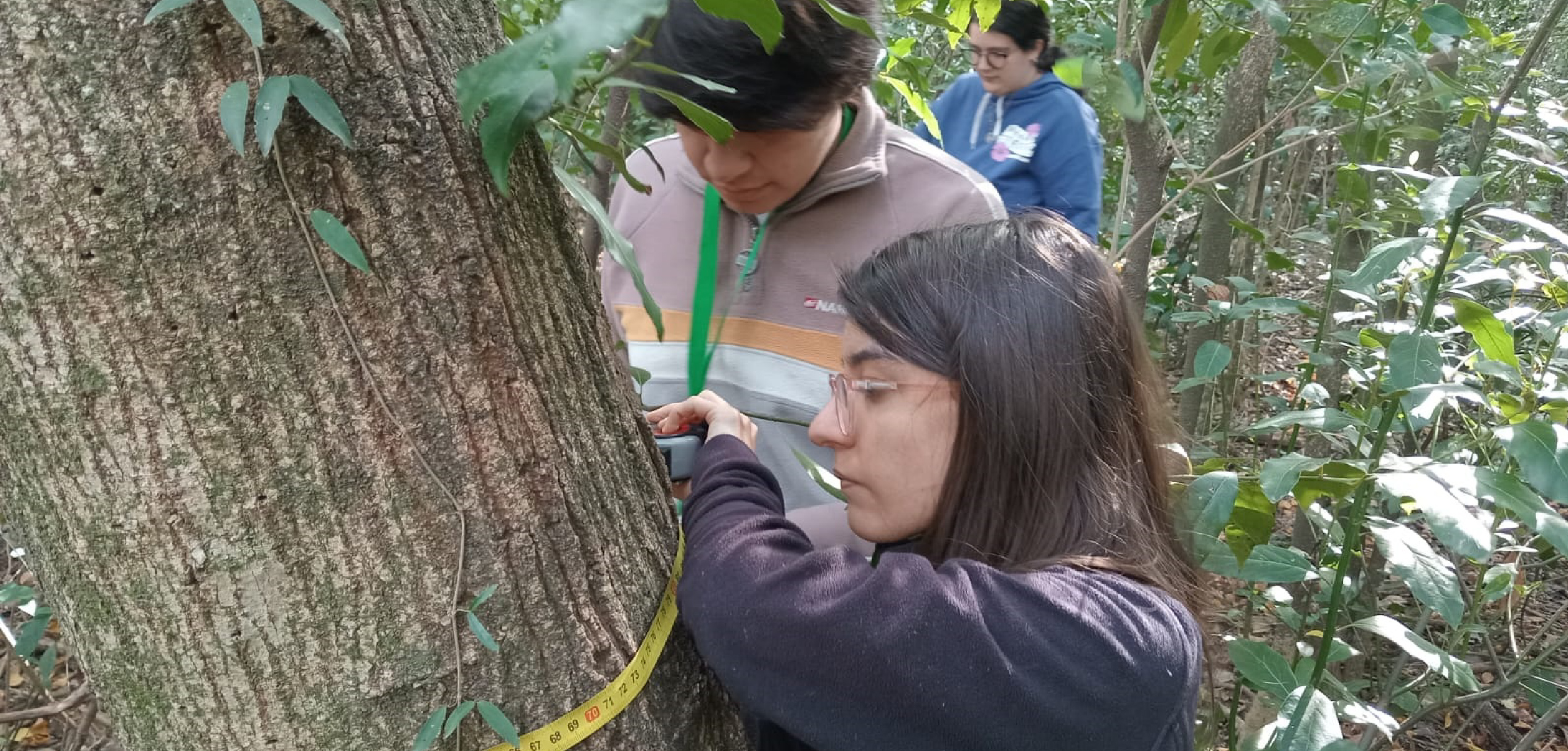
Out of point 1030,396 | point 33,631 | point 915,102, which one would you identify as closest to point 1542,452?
point 1030,396

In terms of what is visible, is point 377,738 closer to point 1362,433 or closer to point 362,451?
point 362,451

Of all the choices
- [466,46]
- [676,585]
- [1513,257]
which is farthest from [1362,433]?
[466,46]

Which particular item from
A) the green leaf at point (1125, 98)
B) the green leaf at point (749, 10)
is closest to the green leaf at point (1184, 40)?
the green leaf at point (1125, 98)

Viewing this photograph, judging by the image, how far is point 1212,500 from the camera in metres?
1.29

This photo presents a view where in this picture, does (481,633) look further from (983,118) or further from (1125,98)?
(983,118)

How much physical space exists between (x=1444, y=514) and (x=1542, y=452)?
142mm

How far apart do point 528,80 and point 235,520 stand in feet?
1.44

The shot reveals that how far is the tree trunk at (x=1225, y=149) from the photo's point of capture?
3.56 m

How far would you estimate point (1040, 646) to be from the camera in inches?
35.0

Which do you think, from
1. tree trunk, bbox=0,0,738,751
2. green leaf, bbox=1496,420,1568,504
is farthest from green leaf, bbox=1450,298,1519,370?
tree trunk, bbox=0,0,738,751

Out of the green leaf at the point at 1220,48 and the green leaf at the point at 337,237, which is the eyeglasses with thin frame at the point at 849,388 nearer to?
the green leaf at the point at 337,237

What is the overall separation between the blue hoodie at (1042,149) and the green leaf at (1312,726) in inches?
61.8

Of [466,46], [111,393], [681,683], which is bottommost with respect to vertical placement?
[681,683]

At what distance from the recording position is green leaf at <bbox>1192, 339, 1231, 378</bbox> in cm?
218
